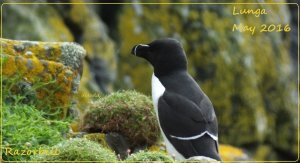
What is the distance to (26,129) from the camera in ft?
24.0

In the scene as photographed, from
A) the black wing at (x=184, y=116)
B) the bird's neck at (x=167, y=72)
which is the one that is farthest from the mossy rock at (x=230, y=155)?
the black wing at (x=184, y=116)

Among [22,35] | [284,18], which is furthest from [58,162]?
[284,18]

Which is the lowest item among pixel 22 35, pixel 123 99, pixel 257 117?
pixel 257 117

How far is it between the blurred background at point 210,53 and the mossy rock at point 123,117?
9.64 ft

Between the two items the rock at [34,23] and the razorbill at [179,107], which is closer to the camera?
the razorbill at [179,107]

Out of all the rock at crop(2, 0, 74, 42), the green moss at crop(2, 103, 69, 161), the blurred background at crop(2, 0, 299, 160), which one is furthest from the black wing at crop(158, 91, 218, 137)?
the rock at crop(2, 0, 74, 42)

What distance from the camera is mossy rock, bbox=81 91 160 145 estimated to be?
798cm

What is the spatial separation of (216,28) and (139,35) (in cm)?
152

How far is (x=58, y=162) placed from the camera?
19.5 ft

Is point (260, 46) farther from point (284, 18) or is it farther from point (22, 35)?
point (22, 35)

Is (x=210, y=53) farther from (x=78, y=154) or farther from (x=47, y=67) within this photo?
(x=78, y=154)

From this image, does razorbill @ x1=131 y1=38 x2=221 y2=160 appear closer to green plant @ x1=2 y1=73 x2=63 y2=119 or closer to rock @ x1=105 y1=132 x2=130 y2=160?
rock @ x1=105 y1=132 x2=130 y2=160

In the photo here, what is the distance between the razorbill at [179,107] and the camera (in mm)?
7023

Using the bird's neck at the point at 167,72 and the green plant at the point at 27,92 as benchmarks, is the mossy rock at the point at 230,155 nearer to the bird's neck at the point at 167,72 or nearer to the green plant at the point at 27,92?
the bird's neck at the point at 167,72
